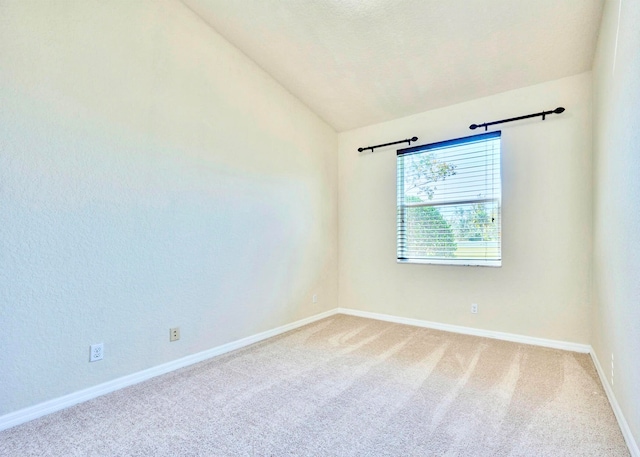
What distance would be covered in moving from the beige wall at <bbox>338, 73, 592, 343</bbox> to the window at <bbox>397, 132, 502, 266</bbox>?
97 mm

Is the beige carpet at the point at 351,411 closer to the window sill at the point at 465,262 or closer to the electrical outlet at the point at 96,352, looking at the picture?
the electrical outlet at the point at 96,352

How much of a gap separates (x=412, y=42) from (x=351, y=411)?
115 inches

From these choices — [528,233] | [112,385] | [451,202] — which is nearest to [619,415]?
[528,233]

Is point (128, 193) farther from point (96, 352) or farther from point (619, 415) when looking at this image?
point (619, 415)

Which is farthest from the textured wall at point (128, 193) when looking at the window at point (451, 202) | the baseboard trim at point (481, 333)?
the window at point (451, 202)

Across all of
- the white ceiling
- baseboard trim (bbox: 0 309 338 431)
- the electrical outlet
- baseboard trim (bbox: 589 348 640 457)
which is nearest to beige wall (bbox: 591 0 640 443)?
baseboard trim (bbox: 589 348 640 457)

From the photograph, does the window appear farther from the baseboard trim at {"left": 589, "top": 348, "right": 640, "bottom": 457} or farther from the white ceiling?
the baseboard trim at {"left": 589, "top": 348, "right": 640, "bottom": 457}

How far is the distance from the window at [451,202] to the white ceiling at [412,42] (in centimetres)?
57

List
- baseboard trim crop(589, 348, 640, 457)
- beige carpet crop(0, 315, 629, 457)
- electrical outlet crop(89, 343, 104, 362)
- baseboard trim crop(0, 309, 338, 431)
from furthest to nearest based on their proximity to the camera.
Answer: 1. electrical outlet crop(89, 343, 104, 362)
2. baseboard trim crop(0, 309, 338, 431)
3. beige carpet crop(0, 315, 629, 457)
4. baseboard trim crop(589, 348, 640, 457)

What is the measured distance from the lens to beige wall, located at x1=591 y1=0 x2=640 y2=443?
60.9 inches

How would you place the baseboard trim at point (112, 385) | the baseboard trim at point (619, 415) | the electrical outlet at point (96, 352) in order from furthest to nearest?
the electrical outlet at point (96, 352) < the baseboard trim at point (112, 385) < the baseboard trim at point (619, 415)

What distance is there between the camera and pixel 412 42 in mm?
2811

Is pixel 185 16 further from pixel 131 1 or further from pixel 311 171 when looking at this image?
pixel 311 171

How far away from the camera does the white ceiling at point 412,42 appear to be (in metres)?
2.47
